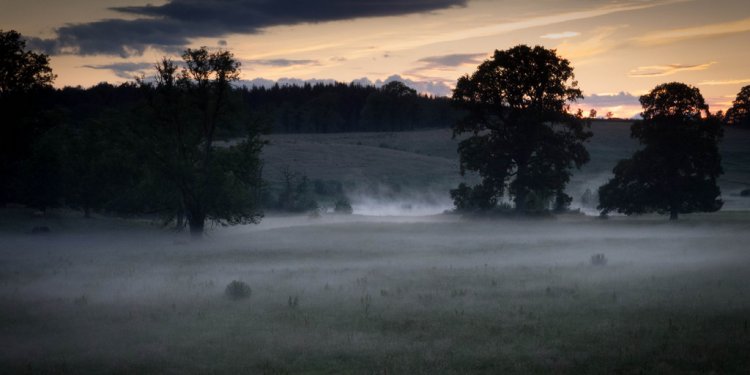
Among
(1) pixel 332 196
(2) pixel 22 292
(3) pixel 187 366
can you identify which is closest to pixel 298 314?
(3) pixel 187 366

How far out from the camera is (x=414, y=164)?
3939 inches

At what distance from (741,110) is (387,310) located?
500ft

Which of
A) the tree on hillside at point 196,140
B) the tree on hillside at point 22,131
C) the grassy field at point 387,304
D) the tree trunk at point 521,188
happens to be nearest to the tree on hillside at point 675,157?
the grassy field at point 387,304

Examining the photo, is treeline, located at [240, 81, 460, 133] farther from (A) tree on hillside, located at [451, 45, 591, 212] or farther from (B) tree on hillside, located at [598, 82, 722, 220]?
(B) tree on hillside, located at [598, 82, 722, 220]

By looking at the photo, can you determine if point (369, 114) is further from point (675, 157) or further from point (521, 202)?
point (675, 157)

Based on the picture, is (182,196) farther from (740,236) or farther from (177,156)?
(740,236)

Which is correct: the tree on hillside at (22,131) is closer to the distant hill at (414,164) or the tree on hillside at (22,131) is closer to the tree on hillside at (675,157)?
the distant hill at (414,164)

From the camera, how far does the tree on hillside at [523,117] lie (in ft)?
158

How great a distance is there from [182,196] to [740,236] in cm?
3255

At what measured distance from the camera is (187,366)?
12.6m

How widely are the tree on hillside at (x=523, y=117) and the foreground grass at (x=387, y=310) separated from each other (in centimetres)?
1492

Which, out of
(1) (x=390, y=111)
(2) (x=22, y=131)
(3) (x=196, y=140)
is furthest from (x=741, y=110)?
(2) (x=22, y=131)

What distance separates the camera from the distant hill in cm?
8650

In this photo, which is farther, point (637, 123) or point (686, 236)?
point (637, 123)
